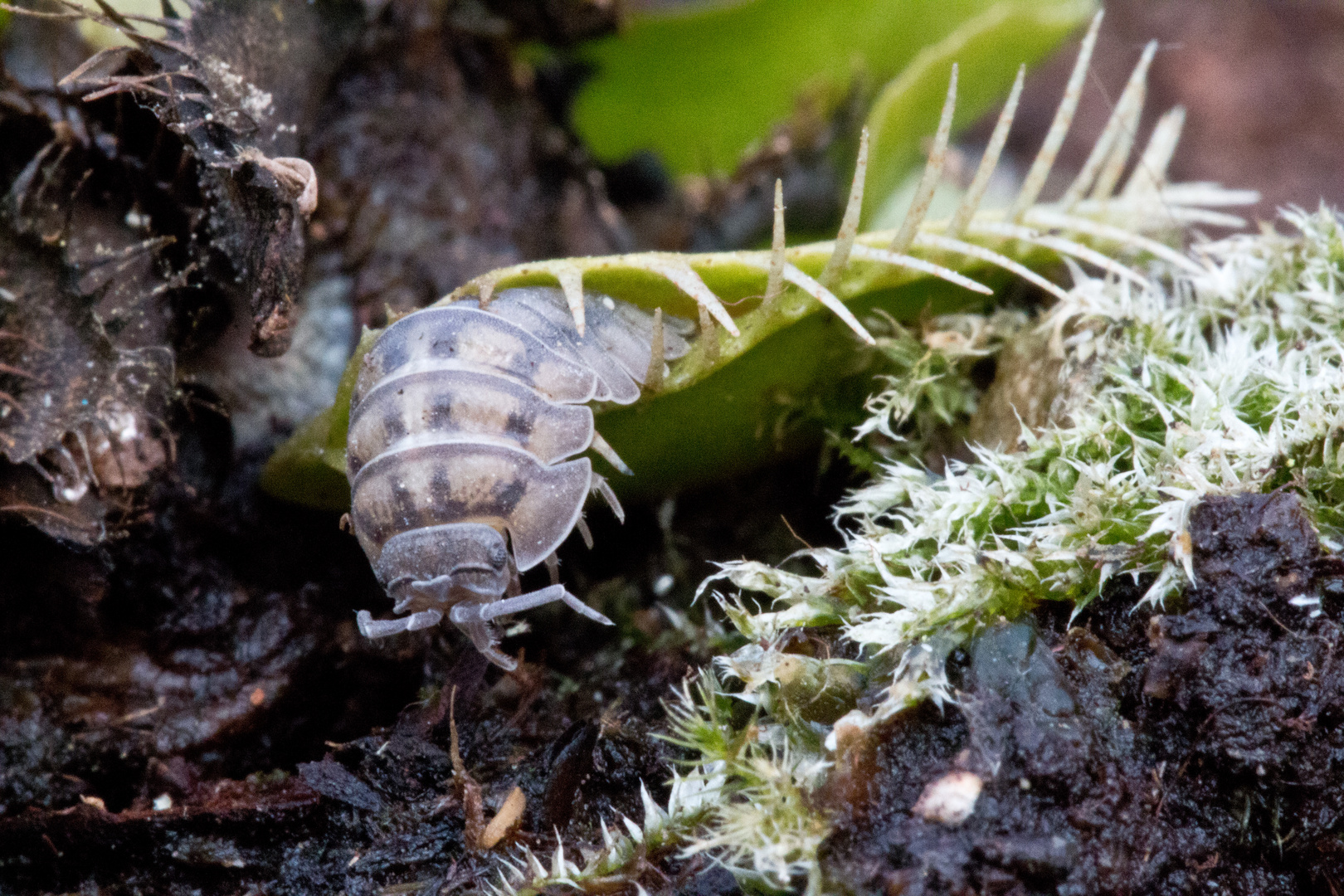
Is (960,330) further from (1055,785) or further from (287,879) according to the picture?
(287,879)

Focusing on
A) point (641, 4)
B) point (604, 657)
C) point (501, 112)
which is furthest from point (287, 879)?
point (641, 4)

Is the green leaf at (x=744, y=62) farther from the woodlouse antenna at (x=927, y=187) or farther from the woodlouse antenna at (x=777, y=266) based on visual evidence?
the woodlouse antenna at (x=777, y=266)

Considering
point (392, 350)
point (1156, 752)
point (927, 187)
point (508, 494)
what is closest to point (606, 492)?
point (508, 494)

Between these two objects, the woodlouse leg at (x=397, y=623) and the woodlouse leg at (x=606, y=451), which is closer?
the woodlouse leg at (x=397, y=623)

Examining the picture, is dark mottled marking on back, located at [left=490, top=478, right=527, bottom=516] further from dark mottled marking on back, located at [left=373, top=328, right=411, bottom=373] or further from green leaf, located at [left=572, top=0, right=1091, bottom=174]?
green leaf, located at [left=572, top=0, right=1091, bottom=174]

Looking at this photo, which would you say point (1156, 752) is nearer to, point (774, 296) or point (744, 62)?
point (774, 296)

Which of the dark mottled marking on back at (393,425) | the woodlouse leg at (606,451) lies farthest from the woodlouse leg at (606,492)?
the dark mottled marking on back at (393,425)

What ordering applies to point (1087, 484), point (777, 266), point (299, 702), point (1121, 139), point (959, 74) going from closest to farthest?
point (1087, 484)
point (777, 266)
point (299, 702)
point (1121, 139)
point (959, 74)
